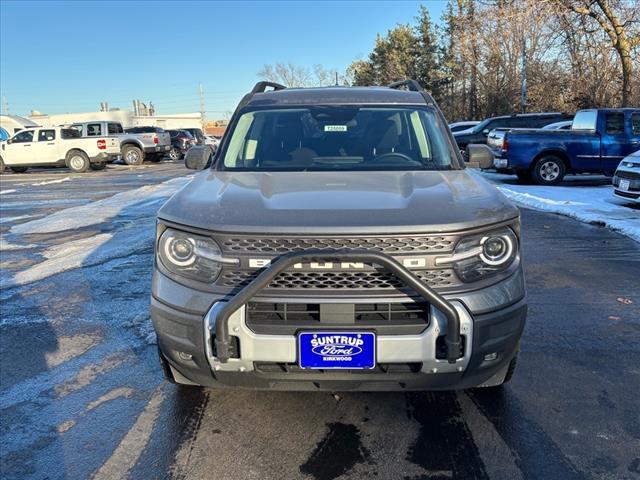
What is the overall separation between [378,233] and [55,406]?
7.31 feet

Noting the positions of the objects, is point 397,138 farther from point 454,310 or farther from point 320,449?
point 320,449

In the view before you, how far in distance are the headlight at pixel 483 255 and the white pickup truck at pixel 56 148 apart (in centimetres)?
2187

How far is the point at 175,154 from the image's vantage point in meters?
27.8

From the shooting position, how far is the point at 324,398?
3098mm

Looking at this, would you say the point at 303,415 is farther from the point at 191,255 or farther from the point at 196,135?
the point at 196,135

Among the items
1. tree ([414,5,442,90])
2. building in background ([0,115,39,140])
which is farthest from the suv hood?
tree ([414,5,442,90])

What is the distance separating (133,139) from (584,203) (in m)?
19.6

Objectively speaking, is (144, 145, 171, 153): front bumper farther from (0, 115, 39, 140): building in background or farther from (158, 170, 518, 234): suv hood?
(158, 170, 518, 234): suv hood

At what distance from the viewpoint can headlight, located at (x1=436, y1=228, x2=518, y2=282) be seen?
2.38m

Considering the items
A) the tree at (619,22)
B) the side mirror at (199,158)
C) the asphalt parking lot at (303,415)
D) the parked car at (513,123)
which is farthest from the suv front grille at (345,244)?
the tree at (619,22)

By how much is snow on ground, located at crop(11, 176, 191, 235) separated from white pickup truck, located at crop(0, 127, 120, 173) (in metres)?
9.14

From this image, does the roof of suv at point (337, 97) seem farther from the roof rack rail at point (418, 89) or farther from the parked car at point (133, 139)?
the parked car at point (133, 139)

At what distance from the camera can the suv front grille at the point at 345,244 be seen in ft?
7.54

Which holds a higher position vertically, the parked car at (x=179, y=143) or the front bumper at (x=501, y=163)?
the parked car at (x=179, y=143)
